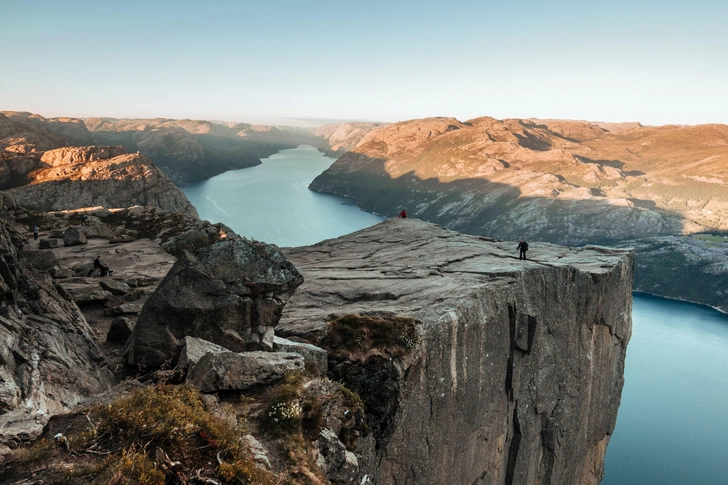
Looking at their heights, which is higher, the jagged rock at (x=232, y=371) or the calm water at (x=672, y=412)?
the jagged rock at (x=232, y=371)

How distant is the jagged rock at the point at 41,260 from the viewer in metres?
29.4

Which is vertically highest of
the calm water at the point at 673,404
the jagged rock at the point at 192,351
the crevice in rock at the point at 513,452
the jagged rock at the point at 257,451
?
the jagged rock at the point at 192,351

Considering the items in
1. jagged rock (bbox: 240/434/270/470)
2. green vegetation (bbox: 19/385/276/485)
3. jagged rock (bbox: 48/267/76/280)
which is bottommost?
jagged rock (bbox: 48/267/76/280)

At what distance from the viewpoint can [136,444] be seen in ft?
26.9

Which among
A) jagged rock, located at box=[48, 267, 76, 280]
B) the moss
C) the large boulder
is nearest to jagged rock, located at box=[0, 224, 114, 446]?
the large boulder

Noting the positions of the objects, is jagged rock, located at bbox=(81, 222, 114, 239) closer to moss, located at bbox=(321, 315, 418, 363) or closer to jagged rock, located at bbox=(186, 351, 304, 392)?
moss, located at bbox=(321, 315, 418, 363)

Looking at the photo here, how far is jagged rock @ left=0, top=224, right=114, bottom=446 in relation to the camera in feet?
32.6

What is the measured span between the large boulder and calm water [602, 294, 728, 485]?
64.1 m

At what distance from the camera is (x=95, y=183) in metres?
107

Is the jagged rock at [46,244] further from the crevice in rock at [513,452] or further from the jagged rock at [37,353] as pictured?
the crevice in rock at [513,452]

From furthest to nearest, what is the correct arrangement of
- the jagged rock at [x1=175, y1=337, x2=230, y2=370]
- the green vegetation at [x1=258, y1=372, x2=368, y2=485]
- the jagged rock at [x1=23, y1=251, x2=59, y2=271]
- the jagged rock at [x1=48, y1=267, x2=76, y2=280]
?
the jagged rock at [x1=23, y1=251, x2=59, y2=271] → the jagged rock at [x1=48, y1=267, x2=76, y2=280] → the jagged rock at [x1=175, y1=337, x2=230, y2=370] → the green vegetation at [x1=258, y1=372, x2=368, y2=485]

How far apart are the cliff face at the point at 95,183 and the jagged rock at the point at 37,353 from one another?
100 meters

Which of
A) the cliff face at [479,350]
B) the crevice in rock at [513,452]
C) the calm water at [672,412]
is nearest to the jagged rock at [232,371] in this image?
the cliff face at [479,350]

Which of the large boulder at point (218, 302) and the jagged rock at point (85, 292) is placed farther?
the jagged rock at point (85, 292)
